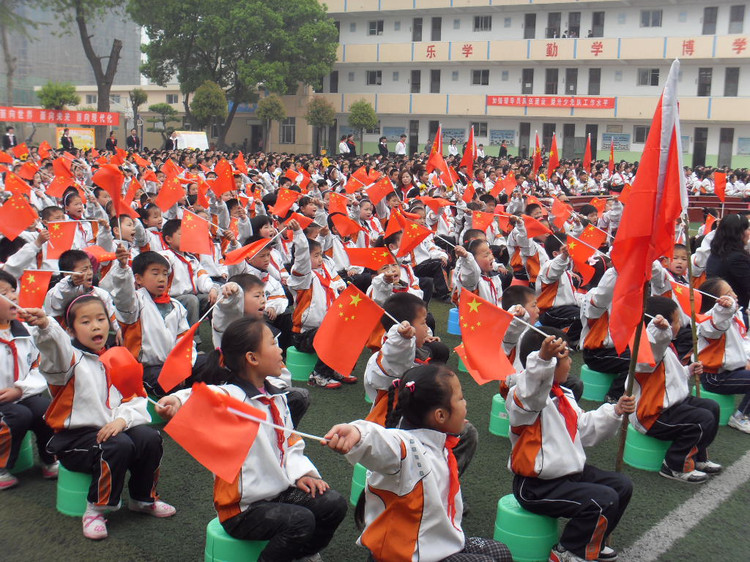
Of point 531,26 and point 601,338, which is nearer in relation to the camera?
point 601,338

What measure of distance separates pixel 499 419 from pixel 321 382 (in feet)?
4.74

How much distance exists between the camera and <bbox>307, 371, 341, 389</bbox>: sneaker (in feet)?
18.3

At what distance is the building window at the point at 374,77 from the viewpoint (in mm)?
36219

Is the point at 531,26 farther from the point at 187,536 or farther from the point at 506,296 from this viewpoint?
the point at 187,536

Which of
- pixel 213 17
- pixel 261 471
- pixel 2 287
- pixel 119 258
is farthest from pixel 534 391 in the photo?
pixel 213 17

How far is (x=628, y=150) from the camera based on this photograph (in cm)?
3139

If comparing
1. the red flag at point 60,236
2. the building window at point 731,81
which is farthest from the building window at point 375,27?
the red flag at point 60,236

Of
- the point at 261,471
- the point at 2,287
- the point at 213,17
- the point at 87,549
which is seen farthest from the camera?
the point at 213,17

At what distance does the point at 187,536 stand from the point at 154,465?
0.36 metres

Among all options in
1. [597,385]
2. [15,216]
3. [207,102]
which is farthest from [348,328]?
[207,102]

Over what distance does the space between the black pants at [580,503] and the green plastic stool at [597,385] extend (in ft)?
7.60

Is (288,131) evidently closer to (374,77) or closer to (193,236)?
(374,77)

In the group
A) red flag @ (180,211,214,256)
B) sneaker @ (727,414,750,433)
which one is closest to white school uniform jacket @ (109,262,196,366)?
red flag @ (180,211,214,256)

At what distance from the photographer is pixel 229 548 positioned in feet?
9.44
